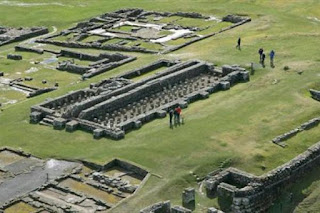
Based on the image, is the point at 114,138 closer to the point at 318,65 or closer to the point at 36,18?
the point at 318,65

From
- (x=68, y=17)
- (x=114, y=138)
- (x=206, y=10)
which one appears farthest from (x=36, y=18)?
(x=114, y=138)

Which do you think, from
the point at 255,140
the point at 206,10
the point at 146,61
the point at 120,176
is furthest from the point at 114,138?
Answer: the point at 206,10

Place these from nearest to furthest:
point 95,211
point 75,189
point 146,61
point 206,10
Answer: point 95,211, point 75,189, point 146,61, point 206,10

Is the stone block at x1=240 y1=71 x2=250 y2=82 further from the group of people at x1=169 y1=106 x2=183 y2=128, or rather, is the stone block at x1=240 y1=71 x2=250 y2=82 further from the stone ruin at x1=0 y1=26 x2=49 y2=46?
the stone ruin at x1=0 y1=26 x2=49 y2=46

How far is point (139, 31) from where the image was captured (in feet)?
333

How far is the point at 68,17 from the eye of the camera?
4513 inches

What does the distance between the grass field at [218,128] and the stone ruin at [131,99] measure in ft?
3.84

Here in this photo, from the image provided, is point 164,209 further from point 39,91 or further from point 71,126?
point 39,91

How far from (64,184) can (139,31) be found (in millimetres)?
50666

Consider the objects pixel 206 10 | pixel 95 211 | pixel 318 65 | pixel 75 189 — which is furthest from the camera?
pixel 206 10

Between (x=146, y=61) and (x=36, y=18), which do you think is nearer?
(x=146, y=61)

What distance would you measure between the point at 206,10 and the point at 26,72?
3439 centimetres

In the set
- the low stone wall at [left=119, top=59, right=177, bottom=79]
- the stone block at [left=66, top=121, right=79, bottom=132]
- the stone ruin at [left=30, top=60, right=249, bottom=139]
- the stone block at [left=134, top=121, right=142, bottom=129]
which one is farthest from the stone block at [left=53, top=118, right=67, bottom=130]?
the low stone wall at [left=119, top=59, right=177, bottom=79]

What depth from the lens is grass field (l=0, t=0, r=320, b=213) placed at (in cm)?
5356
